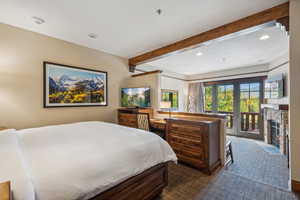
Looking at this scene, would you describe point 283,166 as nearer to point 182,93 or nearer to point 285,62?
point 285,62

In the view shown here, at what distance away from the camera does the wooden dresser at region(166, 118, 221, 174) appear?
2.32m

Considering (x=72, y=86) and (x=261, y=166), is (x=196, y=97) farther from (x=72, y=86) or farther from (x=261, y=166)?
(x=72, y=86)

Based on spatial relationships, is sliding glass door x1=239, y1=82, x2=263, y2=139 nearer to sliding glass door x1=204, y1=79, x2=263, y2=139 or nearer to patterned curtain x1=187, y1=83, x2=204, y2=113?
sliding glass door x1=204, y1=79, x2=263, y2=139

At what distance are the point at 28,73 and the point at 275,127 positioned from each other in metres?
6.63

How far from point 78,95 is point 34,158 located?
2.37 meters

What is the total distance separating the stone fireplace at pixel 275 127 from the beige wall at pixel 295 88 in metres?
1.73

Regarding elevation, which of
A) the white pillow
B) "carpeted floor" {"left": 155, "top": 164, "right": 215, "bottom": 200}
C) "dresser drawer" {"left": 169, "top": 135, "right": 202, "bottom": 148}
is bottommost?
"carpeted floor" {"left": 155, "top": 164, "right": 215, "bottom": 200}

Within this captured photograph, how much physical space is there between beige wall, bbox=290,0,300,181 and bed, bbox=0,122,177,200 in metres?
1.78

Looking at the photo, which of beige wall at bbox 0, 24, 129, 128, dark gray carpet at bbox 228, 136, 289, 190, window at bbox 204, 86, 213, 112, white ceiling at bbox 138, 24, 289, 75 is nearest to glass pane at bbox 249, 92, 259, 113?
white ceiling at bbox 138, 24, 289, 75

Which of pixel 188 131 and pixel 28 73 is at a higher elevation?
pixel 28 73

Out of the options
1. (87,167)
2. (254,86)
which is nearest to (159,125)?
(87,167)

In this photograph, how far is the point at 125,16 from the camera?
7.27ft

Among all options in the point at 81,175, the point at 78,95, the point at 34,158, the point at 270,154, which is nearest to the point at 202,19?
the point at 81,175

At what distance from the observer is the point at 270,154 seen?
331 cm
